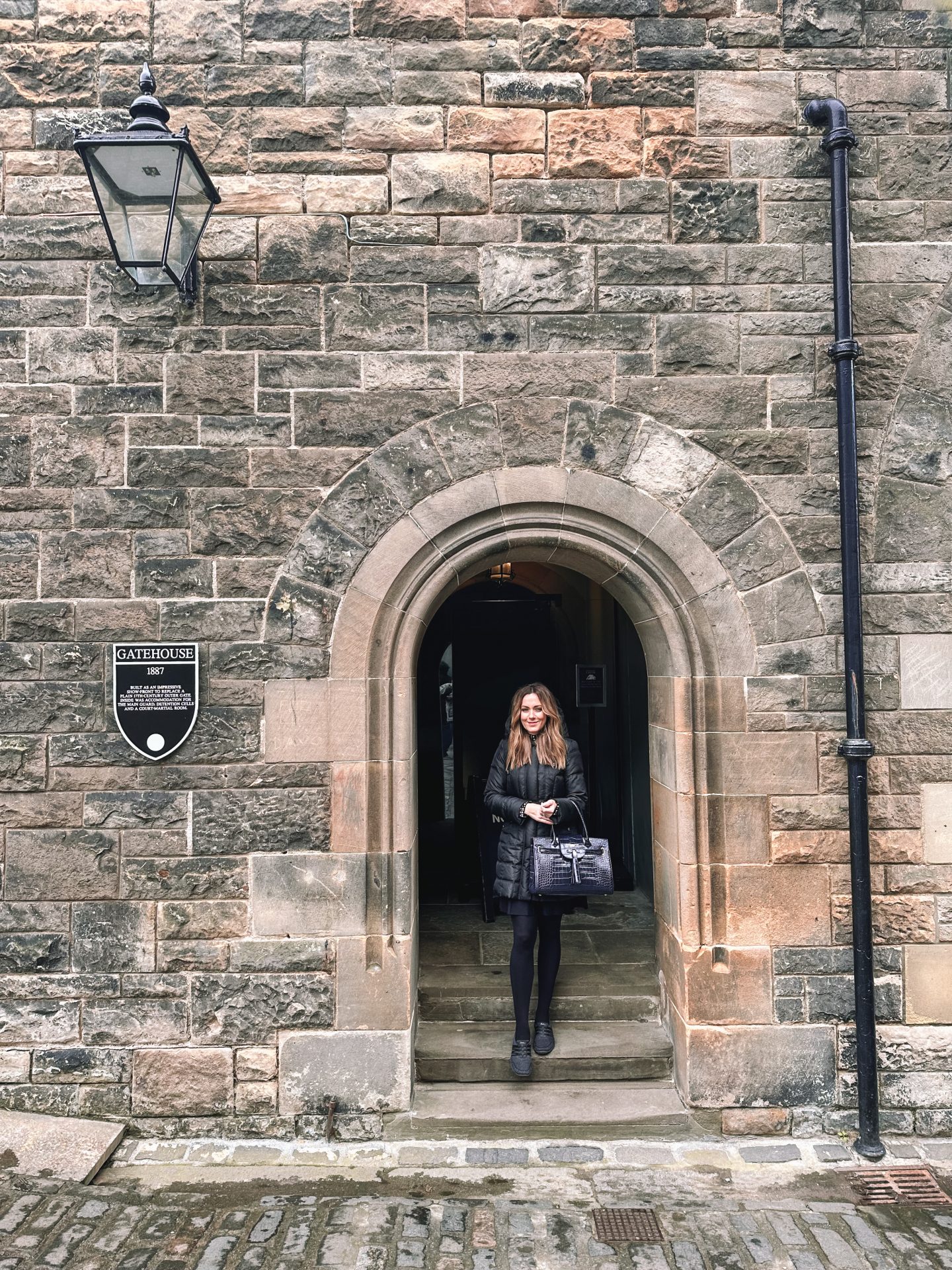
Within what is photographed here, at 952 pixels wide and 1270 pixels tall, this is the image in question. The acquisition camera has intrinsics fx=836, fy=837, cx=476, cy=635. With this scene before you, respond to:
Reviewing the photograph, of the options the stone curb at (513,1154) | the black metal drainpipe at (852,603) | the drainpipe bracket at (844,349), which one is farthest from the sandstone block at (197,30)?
the stone curb at (513,1154)

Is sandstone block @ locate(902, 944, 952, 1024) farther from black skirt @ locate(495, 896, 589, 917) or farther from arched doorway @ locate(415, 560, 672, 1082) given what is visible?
black skirt @ locate(495, 896, 589, 917)

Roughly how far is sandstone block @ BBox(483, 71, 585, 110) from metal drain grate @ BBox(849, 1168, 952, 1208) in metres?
5.06

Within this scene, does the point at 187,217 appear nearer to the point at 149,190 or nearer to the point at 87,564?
the point at 149,190

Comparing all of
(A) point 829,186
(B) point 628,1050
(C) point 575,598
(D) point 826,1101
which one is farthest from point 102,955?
(A) point 829,186

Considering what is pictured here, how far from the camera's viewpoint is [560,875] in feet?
12.9

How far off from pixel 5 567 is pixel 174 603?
0.83 metres

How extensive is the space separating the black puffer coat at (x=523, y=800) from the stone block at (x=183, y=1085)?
5.01 feet

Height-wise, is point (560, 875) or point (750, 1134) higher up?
point (560, 875)

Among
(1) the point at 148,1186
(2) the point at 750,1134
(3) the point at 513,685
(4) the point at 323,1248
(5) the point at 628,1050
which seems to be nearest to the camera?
(4) the point at 323,1248

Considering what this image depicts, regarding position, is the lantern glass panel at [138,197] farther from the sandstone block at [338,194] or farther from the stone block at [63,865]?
the stone block at [63,865]

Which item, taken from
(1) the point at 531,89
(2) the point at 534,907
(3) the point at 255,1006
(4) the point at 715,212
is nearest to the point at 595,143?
(1) the point at 531,89

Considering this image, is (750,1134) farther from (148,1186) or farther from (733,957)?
(148,1186)

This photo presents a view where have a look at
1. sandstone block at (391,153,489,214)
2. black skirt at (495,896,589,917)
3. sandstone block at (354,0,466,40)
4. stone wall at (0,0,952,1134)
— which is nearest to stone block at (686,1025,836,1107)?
stone wall at (0,0,952,1134)

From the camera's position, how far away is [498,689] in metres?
6.73
